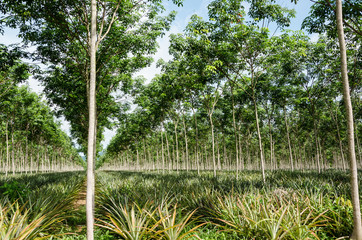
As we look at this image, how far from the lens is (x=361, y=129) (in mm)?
24031

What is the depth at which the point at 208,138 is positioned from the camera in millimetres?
33500

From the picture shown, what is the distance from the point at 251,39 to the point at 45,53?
8.73 metres

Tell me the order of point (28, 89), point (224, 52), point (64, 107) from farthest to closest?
point (28, 89) → point (64, 107) → point (224, 52)

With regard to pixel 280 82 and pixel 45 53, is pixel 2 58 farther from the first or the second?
pixel 280 82

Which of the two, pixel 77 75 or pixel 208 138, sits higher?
pixel 77 75

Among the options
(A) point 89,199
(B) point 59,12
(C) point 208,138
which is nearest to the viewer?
(A) point 89,199

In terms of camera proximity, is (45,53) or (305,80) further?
(305,80)

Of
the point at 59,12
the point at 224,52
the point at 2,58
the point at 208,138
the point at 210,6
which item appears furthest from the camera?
the point at 208,138

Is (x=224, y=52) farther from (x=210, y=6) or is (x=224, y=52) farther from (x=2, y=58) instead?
(x=2, y=58)

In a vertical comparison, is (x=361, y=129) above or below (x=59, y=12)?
below

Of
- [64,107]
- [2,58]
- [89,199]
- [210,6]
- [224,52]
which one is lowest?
[89,199]

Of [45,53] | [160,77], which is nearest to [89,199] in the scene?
[45,53]

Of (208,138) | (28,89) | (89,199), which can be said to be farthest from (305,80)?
(28,89)

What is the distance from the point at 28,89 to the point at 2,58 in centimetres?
1302
